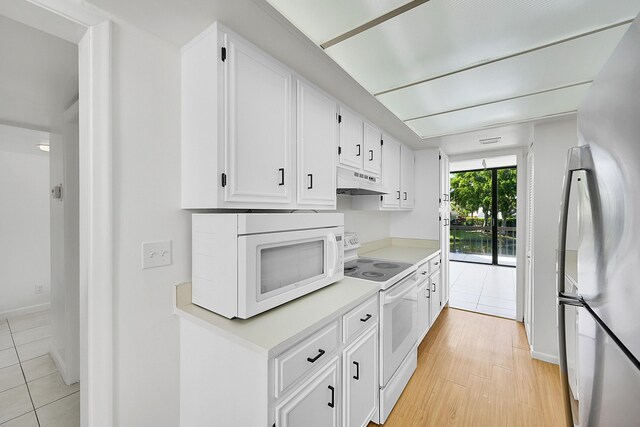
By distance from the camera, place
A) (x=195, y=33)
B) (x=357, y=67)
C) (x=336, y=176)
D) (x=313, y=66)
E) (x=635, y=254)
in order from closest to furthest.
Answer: (x=635, y=254), (x=195, y=33), (x=313, y=66), (x=357, y=67), (x=336, y=176)

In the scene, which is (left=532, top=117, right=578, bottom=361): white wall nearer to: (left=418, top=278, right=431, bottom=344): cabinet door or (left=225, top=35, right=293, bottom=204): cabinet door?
(left=418, top=278, right=431, bottom=344): cabinet door

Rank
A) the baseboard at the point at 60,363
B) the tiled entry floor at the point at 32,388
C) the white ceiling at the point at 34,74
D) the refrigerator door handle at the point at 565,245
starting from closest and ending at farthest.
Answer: the refrigerator door handle at the point at 565,245 < the white ceiling at the point at 34,74 < the tiled entry floor at the point at 32,388 < the baseboard at the point at 60,363

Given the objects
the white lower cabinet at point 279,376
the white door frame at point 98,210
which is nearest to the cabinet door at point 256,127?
the white door frame at point 98,210

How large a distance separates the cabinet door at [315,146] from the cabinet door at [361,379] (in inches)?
34.6

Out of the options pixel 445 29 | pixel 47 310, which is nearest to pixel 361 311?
pixel 445 29

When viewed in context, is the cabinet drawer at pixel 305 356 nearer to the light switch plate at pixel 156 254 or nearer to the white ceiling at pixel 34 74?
the light switch plate at pixel 156 254

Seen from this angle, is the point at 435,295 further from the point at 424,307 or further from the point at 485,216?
the point at 485,216

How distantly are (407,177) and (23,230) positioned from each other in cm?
497

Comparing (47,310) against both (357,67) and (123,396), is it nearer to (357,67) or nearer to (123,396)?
(123,396)

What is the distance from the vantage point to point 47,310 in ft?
11.5

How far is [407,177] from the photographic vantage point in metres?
3.26

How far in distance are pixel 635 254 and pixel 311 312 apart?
41.4 inches

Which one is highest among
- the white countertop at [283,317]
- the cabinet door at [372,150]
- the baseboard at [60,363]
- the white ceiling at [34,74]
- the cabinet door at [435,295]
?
the white ceiling at [34,74]

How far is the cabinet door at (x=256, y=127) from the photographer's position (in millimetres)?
1188
